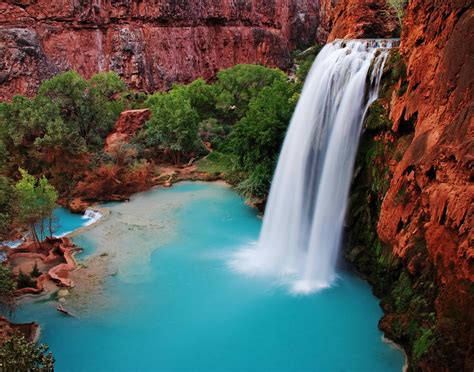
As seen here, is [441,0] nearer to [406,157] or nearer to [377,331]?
[406,157]

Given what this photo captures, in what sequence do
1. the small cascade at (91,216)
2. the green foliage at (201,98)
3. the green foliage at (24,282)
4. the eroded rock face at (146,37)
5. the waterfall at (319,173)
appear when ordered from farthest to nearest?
the eroded rock face at (146,37) → the green foliage at (201,98) → the small cascade at (91,216) → the waterfall at (319,173) → the green foliage at (24,282)

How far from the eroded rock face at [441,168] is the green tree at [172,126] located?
46.6 feet

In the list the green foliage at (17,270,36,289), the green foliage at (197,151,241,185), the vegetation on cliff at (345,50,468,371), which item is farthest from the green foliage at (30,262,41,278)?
the green foliage at (197,151,241,185)

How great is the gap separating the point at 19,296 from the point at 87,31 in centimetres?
2782

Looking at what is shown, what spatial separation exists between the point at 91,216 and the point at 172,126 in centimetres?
760

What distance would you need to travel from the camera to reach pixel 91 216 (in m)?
18.1

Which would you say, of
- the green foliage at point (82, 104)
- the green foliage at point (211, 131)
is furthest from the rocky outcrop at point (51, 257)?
the green foliage at point (211, 131)

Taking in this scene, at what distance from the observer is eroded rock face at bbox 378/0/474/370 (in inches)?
301

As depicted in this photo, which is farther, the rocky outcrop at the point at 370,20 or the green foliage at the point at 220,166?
the green foliage at the point at 220,166

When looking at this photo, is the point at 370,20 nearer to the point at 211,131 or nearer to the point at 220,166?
the point at 220,166

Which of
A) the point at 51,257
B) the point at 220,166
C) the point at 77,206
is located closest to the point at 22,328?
the point at 51,257

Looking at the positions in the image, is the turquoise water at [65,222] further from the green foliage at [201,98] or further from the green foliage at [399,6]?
the green foliage at [399,6]

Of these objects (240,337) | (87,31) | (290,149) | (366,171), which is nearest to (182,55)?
(87,31)

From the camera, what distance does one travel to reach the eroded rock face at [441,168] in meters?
7.63
